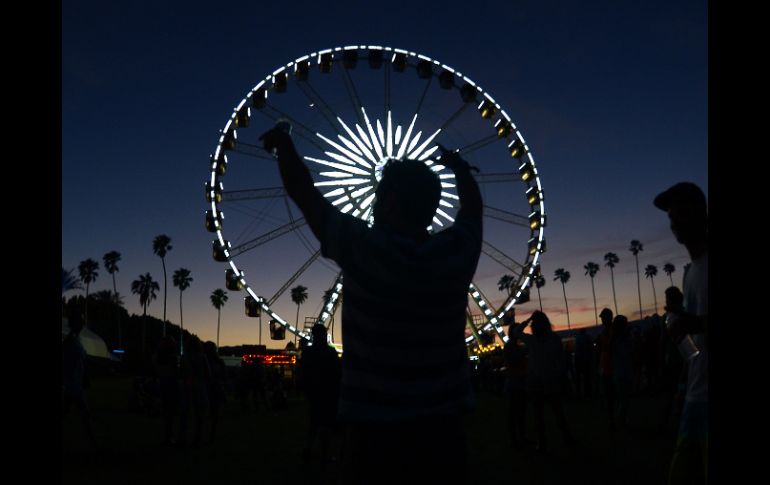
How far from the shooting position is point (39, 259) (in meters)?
1.83

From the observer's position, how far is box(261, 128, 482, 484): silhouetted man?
2057 mm

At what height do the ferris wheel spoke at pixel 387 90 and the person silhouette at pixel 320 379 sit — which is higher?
the ferris wheel spoke at pixel 387 90

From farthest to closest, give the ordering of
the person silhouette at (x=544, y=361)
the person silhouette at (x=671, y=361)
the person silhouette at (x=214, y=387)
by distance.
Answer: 1. the person silhouette at (x=214, y=387)
2. the person silhouette at (x=544, y=361)
3. the person silhouette at (x=671, y=361)

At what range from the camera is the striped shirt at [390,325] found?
81.4 inches

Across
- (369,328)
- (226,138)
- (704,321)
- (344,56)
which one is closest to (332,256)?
(369,328)

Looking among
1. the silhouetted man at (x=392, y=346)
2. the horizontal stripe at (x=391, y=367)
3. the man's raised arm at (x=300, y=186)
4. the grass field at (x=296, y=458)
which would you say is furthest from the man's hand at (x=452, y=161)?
the grass field at (x=296, y=458)

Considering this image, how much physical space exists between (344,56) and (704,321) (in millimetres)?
20927

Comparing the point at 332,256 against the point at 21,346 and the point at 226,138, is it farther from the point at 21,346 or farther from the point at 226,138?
the point at 226,138

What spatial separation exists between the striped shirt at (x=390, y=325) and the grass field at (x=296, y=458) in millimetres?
5112

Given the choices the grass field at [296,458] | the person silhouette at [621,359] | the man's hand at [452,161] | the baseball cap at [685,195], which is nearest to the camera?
the man's hand at [452,161]

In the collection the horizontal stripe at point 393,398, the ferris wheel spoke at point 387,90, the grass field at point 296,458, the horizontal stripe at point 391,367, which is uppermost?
the ferris wheel spoke at point 387,90

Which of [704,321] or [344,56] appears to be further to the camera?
[344,56]

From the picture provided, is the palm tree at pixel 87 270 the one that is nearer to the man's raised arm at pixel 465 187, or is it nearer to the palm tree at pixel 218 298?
the palm tree at pixel 218 298

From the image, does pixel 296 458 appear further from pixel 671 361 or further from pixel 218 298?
pixel 218 298
